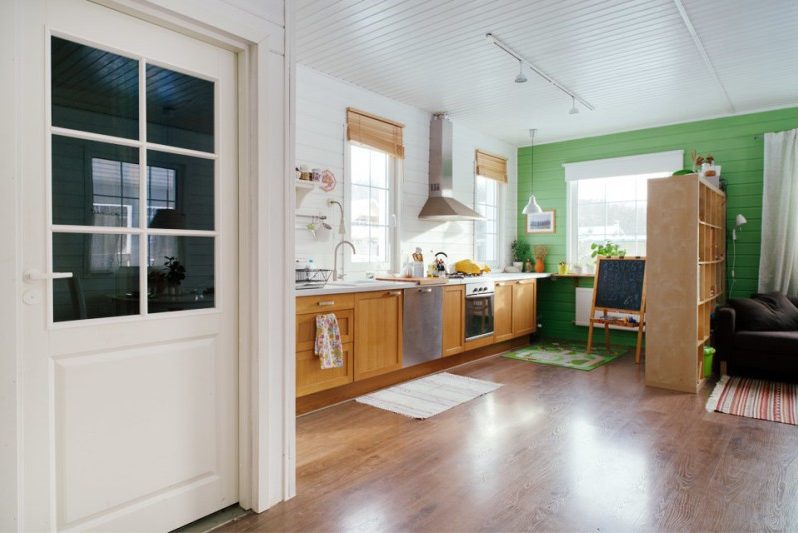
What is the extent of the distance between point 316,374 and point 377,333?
2.20 ft

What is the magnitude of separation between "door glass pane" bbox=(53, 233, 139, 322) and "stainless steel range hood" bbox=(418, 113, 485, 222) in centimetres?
364

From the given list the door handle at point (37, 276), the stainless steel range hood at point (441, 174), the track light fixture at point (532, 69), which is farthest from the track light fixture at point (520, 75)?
the door handle at point (37, 276)

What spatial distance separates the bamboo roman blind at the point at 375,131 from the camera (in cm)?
459

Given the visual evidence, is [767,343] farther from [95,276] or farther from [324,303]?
[95,276]

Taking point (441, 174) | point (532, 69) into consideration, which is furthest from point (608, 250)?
point (532, 69)

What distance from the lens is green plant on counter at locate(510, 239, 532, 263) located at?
682 cm

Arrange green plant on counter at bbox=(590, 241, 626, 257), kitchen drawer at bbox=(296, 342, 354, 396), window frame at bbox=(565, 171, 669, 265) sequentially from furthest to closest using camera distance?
window frame at bbox=(565, 171, 669, 265) → green plant on counter at bbox=(590, 241, 626, 257) → kitchen drawer at bbox=(296, 342, 354, 396)

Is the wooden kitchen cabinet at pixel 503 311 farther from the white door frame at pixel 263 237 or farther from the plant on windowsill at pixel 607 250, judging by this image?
the white door frame at pixel 263 237

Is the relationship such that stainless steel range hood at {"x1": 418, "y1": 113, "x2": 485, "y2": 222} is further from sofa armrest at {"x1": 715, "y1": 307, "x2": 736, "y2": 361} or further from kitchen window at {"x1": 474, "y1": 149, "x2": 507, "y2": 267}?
sofa armrest at {"x1": 715, "y1": 307, "x2": 736, "y2": 361}

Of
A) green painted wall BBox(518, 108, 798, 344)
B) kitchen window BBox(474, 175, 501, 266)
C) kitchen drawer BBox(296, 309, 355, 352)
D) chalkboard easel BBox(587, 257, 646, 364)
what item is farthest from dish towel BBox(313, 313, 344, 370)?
chalkboard easel BBox(587, 257, 646, 364)

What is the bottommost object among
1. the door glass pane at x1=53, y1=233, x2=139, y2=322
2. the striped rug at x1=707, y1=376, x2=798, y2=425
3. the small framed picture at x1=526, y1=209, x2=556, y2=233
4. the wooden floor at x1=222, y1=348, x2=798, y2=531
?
the wooden floor at x1=222, y1=348, x2=798, y2=531

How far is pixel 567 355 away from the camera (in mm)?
5555

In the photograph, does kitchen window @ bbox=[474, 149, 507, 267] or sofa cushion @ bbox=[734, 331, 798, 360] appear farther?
kitchen window @ bbox=[474, 149, 507, 267]

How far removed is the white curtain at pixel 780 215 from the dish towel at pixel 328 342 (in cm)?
443
